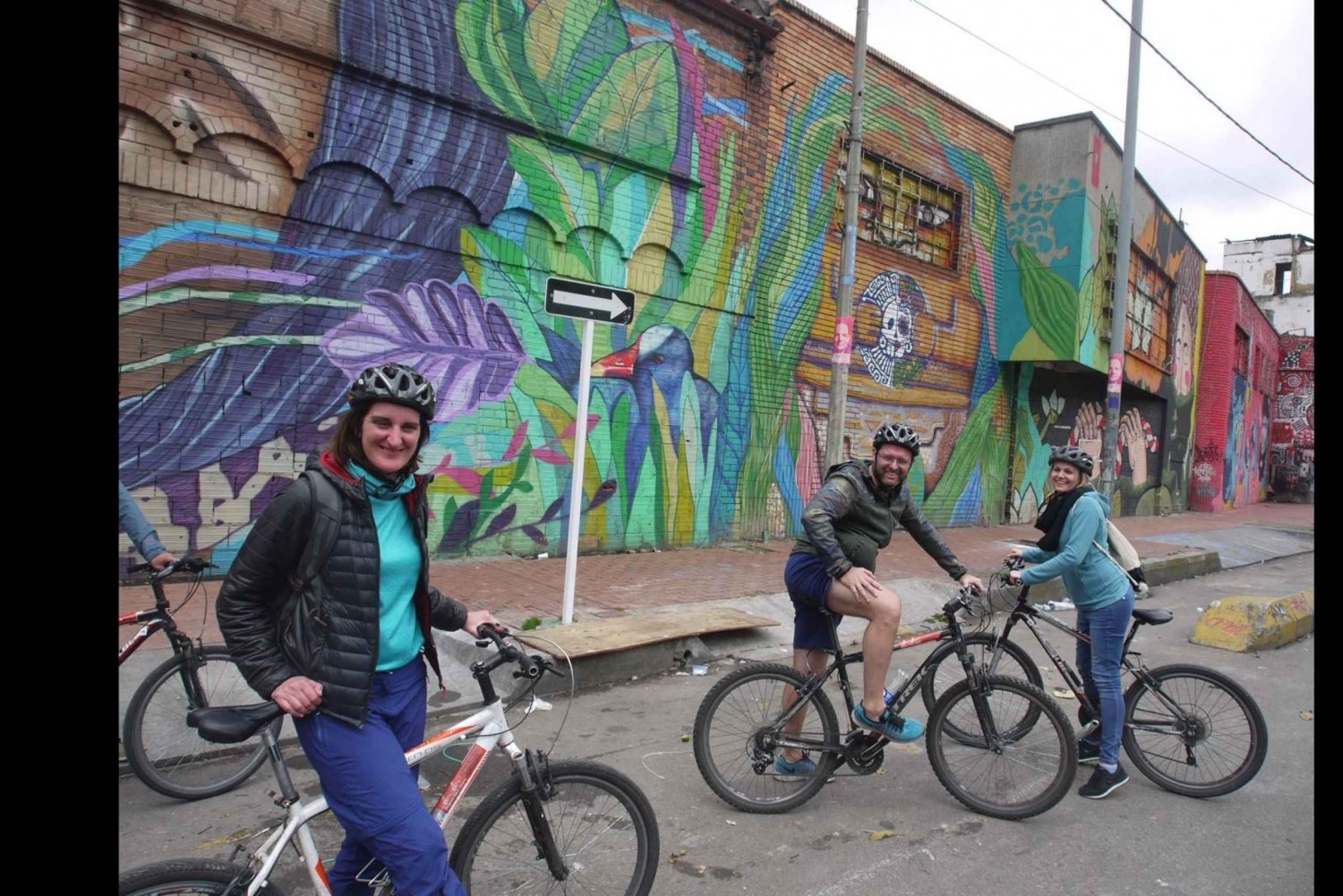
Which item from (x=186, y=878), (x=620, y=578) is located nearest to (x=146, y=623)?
(x=186, y=878)

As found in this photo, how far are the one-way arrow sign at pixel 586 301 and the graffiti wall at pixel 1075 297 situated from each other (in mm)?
10255

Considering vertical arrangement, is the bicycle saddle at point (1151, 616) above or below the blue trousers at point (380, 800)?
above

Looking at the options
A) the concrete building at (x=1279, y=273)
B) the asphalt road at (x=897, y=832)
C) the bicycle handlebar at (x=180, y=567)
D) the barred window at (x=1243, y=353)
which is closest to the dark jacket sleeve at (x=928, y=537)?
the asphalt road at (x=897, y=832)

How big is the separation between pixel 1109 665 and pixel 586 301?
4201mm

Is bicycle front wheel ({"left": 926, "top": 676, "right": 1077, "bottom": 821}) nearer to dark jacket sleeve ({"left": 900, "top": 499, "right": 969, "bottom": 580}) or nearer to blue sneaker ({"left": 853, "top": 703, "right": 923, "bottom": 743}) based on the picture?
blue sneaker ({"left": 853, "top": 703, "right": 923, "bottom": 743})

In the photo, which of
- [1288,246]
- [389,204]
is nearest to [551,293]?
[389,204]

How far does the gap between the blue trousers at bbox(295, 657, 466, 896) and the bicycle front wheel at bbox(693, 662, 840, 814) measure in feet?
6.17

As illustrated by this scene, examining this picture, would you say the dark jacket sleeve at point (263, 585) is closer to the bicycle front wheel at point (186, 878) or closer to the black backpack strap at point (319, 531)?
the black backpack strap at point (319, 531)

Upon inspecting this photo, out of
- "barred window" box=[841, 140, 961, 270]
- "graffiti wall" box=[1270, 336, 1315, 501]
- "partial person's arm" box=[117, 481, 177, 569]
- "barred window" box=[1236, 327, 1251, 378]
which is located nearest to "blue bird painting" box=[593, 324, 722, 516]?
"barred window" box=[841, 140, 961, 270]

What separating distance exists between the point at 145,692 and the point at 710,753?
2.69 metres

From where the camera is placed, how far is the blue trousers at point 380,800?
2309 mm

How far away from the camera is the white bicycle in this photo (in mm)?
2297

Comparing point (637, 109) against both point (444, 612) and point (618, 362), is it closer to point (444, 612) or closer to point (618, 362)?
point (618, 362)

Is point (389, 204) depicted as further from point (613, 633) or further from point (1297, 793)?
point (1297, 793)
